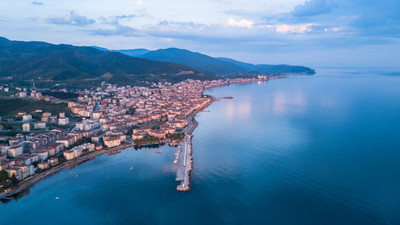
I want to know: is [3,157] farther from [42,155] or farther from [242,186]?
[242,186]

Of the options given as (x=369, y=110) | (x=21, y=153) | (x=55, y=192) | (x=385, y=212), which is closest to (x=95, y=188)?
(x=55, y=192)

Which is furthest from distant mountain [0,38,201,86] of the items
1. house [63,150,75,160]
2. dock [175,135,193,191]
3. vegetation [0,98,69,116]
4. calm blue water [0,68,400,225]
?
calm blue water [0,68,400,225]

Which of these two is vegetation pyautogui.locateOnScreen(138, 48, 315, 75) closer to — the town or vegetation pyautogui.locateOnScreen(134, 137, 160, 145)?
the town

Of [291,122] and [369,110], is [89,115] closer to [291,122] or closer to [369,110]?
[291,122]

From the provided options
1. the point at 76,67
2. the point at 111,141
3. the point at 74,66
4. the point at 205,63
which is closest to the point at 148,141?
the point at 111,141

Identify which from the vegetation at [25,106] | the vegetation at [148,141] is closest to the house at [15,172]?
the vegetation at [148,141]

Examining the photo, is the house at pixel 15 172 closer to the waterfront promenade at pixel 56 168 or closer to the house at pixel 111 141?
the waterfront promenade at pixel 56 168
